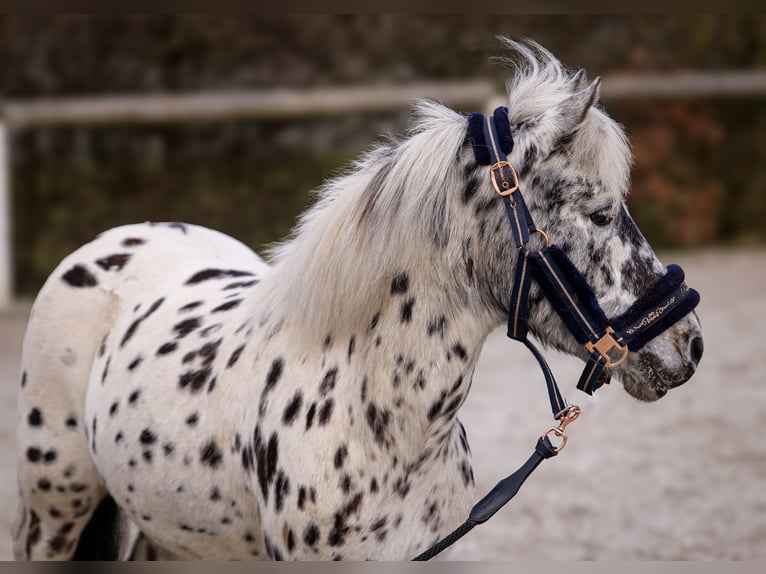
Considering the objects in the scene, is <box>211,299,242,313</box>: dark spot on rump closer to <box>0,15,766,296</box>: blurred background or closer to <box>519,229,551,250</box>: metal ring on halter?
<box>519,229,551,250</box>: metal ring on halter

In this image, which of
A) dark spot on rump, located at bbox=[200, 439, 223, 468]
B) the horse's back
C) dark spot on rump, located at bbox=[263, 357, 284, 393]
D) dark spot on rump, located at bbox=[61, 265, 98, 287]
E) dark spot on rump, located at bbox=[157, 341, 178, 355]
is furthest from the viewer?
dark spot on rump, located at bbox=[61, 265, 98, 287]

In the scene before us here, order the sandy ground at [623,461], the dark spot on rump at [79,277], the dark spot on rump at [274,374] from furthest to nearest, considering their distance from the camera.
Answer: the sandy ground at [623,461]
the dark spot on rump at [79,277]
the dark spot on rump at [274,374]

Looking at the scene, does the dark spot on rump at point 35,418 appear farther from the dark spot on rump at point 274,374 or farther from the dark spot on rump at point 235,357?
the dark spot on rump at point 274,374

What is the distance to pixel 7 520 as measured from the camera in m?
4.71

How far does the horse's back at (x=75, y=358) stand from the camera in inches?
124

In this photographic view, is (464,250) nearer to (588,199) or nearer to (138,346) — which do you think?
(588,199)

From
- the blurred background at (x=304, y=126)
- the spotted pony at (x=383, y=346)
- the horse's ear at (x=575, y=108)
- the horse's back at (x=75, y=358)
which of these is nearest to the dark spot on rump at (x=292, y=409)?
the spotted pony at (x=383, y=346)

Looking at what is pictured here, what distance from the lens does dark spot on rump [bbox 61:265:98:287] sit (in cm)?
325

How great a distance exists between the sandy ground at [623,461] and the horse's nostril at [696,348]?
1996 millimetres

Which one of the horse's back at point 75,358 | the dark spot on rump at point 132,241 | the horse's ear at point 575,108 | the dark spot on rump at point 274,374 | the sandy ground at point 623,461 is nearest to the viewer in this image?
the horse's ear at point 575,108

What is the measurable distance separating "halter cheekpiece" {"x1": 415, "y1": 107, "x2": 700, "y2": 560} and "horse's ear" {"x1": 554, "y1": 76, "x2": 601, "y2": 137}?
13 centimetres

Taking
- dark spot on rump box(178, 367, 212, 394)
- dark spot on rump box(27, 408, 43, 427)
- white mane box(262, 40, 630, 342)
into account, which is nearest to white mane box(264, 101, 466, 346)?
white mane box(262, 40, 630, 342)

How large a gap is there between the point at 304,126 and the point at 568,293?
26.9 ft

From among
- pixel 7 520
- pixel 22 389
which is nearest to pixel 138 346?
pixel 22 389
